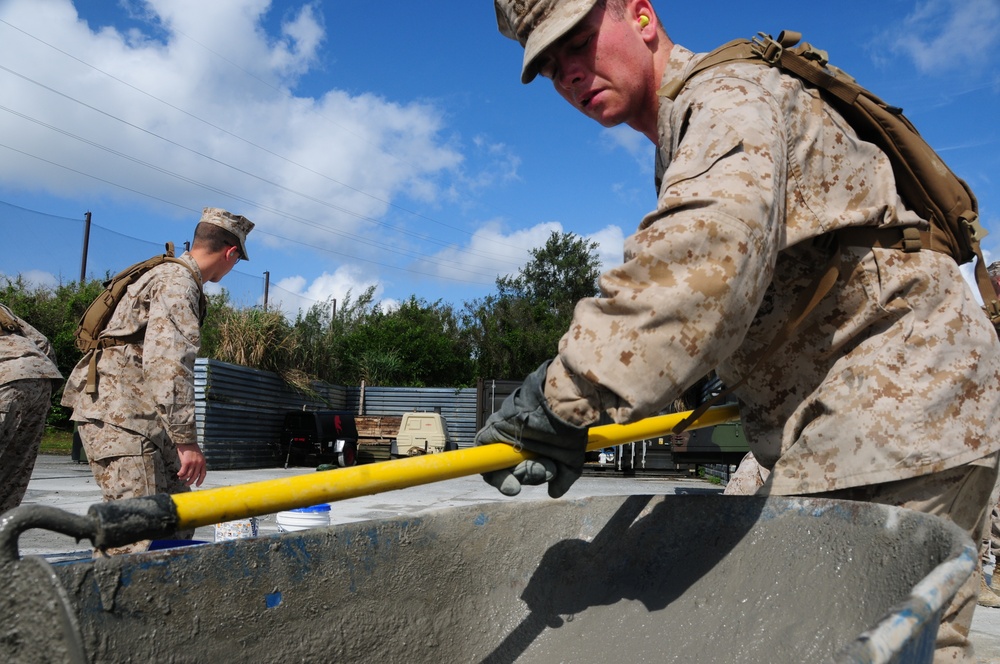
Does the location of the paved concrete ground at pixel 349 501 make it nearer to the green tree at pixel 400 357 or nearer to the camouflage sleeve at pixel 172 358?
the camouflage sleeve at pixel 172 358

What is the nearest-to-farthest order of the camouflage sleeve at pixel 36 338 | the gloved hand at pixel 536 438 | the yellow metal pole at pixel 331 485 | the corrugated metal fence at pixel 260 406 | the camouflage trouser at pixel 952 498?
the yellow metal pole at pixel 331 485, the gloved hand at pixel 536 438, the camouflage trouser at pixel 952 498, the camouflage sleeve at pixel 36 338, the corrugated metal fence at pixel 260 406

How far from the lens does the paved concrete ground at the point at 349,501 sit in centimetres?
418

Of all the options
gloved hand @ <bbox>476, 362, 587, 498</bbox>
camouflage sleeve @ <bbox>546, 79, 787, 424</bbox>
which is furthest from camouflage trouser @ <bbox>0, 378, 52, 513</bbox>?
camouflage sleeve @ <bbox>546, 79, 787, 424</bbox>

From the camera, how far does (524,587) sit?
2055 mm

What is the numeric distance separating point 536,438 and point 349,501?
7201 millimetres

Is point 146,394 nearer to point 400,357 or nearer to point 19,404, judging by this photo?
point 19,404

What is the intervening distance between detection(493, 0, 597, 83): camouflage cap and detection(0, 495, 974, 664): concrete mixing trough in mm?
1061

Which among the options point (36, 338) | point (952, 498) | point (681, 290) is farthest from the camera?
point (36, 338)

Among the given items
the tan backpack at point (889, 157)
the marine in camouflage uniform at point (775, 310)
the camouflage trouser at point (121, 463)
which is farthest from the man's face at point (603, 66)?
the camouflage trouser at point (121, 463)

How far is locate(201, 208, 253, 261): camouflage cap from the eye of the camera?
4.42 m

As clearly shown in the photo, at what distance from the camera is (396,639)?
183 centimetres

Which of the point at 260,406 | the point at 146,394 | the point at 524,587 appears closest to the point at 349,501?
the point at 146,394

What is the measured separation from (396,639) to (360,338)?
20.4 meters

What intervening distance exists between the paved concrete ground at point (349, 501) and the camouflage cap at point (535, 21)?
253 cm
